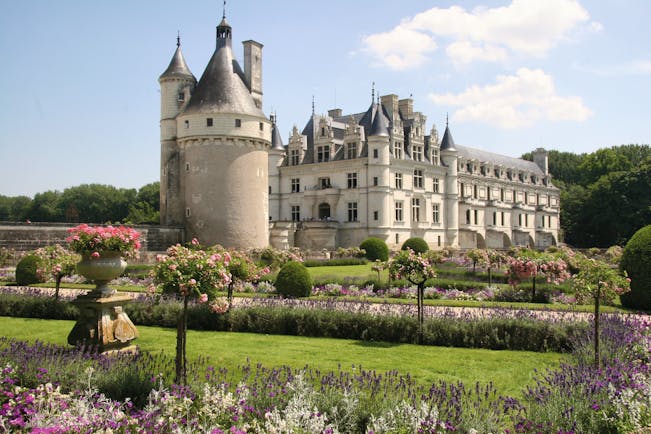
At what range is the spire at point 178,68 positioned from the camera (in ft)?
108

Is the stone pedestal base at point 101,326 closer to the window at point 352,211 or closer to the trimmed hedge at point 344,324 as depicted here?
the trimmed hedge at point 344,324

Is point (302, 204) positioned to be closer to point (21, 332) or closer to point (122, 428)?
point (21, 332)

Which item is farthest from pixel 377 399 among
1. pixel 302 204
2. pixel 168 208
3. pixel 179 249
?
pixel 302 204

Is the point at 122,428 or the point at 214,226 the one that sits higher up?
the point at 214,226

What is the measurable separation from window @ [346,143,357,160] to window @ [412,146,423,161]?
5.29 metres

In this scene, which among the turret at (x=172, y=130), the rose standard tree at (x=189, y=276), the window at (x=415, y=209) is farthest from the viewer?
the window at (x=415, y=209)

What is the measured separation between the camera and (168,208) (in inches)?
1298

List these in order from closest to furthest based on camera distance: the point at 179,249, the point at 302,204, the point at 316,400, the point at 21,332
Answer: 1. the point at 316,400
2. the point at 179,249
3. the point at 21,332
4. the point at 302,204

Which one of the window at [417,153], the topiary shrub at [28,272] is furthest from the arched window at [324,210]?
the topiary shrub at [28,272]

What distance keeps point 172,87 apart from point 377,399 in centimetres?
3043

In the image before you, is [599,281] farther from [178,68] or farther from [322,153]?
[322,153]

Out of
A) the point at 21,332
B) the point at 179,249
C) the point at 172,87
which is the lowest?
the point at 21,332

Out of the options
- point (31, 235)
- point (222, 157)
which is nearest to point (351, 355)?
point (31, 235)

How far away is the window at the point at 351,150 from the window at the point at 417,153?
5286 mm
